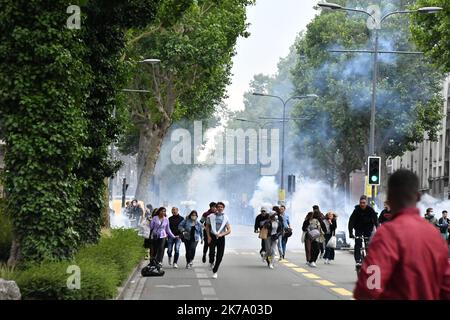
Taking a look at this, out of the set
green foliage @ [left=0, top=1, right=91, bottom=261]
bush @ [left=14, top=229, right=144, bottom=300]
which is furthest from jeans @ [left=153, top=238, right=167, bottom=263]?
green foliage @ [left=0, top=1, right=91, bottom=261]

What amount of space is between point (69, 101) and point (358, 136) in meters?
49.9

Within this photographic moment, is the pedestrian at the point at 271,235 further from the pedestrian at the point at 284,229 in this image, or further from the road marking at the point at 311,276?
the road marking at the point at 311,276

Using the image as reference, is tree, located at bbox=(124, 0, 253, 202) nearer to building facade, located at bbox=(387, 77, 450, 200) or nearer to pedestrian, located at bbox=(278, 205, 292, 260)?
pedestrian, located at bbox=(278, 205, 292, 260)

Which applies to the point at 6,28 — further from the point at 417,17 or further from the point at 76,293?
the point at 417,17

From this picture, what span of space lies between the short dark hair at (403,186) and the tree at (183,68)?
3186 cm

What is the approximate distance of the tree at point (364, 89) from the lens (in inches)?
2606

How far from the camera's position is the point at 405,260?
5.77 m

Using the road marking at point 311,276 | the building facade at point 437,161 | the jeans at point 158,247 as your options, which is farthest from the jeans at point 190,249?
the building facade at point 437,161

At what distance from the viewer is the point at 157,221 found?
2647 cm

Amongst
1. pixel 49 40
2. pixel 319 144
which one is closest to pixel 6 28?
pixel 49 40

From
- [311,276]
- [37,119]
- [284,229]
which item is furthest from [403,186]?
[284,229]

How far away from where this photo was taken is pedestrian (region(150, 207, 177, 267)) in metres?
26.3

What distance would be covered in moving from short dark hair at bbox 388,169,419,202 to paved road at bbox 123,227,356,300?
37.9 ft

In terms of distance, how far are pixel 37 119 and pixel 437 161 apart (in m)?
62.9
